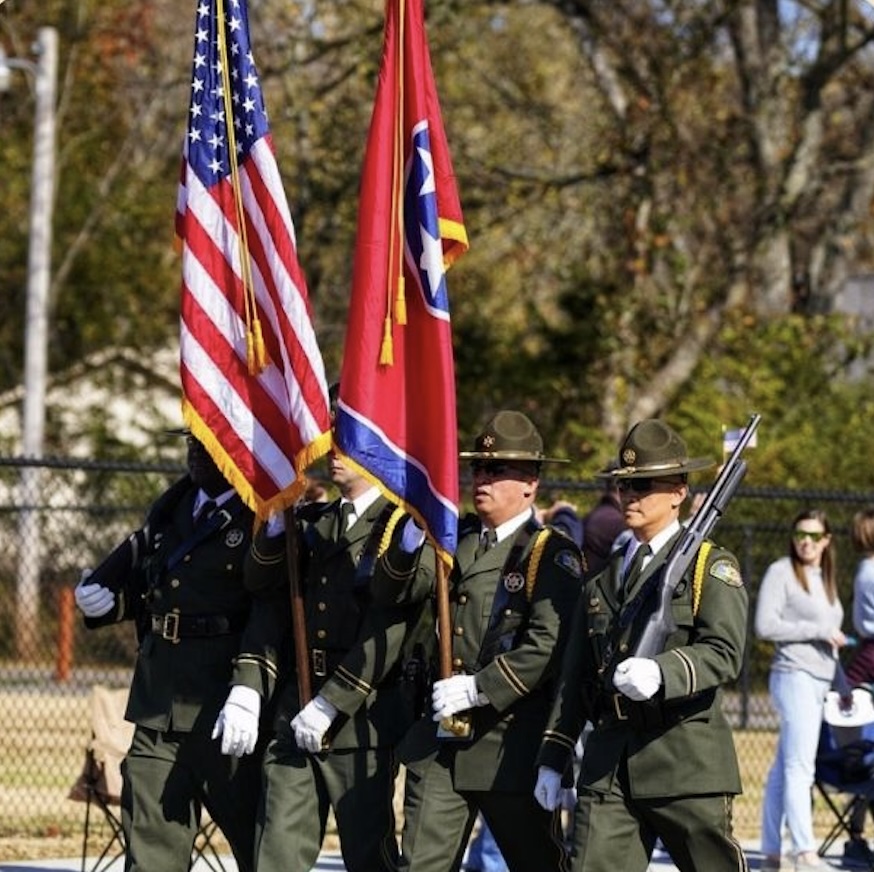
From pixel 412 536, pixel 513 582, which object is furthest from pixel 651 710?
pixel 412 536

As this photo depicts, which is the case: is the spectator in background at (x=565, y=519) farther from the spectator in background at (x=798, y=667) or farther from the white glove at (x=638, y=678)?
the white glove at (x=638, y=678)

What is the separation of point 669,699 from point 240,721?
1743mm

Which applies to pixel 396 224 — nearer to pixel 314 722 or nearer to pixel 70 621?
pixel 314 722

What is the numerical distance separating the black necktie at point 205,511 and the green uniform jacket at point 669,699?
70.2 inches

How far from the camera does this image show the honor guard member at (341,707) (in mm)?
8258

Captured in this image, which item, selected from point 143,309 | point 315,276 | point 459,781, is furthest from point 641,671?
point 143,309

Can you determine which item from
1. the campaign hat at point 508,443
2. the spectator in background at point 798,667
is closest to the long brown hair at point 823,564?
the spectator in background at point 798,667

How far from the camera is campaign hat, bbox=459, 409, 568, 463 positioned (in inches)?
324

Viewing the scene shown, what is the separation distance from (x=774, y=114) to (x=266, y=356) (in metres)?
15.1

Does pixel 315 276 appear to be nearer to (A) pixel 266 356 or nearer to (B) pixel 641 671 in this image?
(A) pixel 266 356

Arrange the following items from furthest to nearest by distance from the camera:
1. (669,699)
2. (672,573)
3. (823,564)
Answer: (823,564), (672,573), (669,699)

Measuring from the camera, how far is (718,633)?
7.59 metres

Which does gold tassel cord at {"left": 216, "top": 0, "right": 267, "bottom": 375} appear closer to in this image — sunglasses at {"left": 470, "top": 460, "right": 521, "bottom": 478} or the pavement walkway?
sunglasses at {"left": 470, "top": 460, "right": 521, "bottom": 478}

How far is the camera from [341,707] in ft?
26.9
